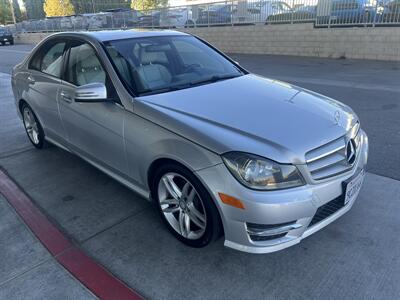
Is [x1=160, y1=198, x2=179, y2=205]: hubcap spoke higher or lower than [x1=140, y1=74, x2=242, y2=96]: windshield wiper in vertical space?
lower

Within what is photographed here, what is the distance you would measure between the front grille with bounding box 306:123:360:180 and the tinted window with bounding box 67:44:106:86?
76.0 inches

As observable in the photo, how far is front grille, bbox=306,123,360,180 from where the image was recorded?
235 centimetres

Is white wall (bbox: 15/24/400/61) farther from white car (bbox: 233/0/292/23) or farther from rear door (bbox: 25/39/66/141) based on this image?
rear door (bbox: 25/39/66/141)

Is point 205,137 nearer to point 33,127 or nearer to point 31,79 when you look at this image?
point 31,79

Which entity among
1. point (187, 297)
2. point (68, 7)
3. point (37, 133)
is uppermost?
point (68, 7)

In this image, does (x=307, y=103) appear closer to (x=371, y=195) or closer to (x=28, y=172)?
(x=371, y=195)

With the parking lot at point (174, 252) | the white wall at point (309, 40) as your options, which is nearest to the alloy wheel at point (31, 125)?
the parking lot at point (174, 252)

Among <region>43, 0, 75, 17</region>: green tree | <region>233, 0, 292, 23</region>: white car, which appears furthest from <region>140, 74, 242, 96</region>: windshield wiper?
<region>43, 0, 75, 17</region>: green tree

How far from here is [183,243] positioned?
284cm

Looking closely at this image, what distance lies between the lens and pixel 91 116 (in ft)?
11.0

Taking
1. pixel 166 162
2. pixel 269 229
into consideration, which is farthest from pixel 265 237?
pixel 166 162

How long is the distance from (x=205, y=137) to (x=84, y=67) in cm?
181

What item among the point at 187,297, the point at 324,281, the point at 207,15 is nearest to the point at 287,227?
the point at 324,281

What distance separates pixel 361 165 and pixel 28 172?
3663 millimetres
